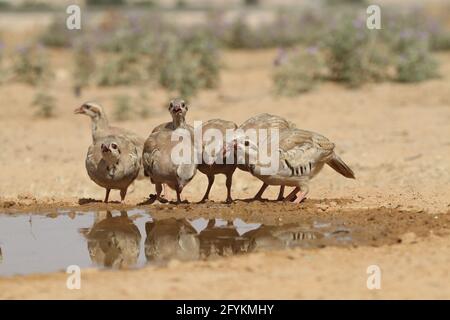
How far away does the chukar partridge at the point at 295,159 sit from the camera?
1130cm

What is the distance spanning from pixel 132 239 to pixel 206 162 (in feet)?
6.00

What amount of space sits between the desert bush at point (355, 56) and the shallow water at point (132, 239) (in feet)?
42.6

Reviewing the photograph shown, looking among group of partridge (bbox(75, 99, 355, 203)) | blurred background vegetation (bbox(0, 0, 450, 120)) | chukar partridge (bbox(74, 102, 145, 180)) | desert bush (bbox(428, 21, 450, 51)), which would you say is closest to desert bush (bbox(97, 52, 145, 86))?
blurred background vegetation (bbox(0, 0, 450, 120))

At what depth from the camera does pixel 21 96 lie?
24.2 m

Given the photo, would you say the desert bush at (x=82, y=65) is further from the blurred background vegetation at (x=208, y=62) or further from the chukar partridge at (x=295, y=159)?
the chukar partridge at (x=295, y=159)

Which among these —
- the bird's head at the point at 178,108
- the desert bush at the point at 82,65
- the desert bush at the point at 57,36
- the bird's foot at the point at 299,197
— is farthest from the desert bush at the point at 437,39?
the bird's head at the point at 178,108

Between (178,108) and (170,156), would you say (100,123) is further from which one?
(170,156)

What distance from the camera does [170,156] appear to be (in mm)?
11656

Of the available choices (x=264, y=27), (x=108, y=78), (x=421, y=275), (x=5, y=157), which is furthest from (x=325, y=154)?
(x=264, y=27)

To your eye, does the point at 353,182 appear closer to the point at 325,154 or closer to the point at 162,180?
the point at 325,154

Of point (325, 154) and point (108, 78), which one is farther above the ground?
point (108, 78)

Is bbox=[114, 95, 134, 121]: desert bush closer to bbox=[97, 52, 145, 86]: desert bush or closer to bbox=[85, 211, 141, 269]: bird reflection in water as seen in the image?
bbox=[97, 52, 145, 86]: desert bush

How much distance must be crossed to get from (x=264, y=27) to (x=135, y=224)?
88.2 ft

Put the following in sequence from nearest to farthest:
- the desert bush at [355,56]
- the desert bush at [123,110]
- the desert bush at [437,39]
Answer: the desert bush at [123,110]
the desert bush at [355,56]
the desert bush at [437,39]
